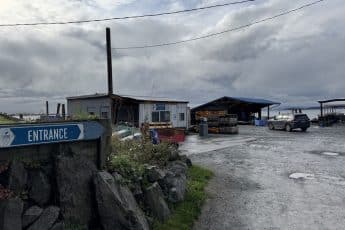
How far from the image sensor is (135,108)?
35719 millimetres

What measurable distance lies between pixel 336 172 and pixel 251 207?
6.41 meters

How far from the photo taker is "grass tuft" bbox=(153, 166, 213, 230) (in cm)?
802

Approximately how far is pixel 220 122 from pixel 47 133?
33398 millimetres

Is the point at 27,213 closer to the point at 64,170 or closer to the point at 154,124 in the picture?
the point at 64,170

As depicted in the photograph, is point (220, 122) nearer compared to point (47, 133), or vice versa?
point (47, 133)

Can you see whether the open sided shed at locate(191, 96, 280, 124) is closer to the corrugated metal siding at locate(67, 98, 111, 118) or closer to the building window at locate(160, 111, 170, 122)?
the building window at locate(160, 111, 170, 122)

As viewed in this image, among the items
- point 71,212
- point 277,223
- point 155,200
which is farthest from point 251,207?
point 71,212

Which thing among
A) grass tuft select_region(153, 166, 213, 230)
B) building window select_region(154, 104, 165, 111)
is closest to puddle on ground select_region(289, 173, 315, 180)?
grass tuft select_region(153, 166, 213, 230)

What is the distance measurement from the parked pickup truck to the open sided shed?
9699 millimetres

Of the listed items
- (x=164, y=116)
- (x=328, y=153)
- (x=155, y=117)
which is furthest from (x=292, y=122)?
(x=328, y=153)

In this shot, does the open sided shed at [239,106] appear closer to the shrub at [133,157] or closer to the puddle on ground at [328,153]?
the puddle on ground at [328,153]

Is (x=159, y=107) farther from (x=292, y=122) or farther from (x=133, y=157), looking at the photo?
(x=133, y=157)

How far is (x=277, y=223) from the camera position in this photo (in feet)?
27.8

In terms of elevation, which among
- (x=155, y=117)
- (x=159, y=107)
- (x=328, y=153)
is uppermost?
(x=159, y=107)
